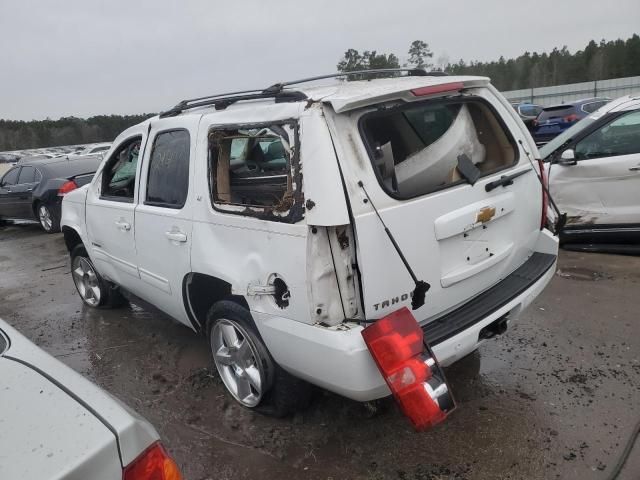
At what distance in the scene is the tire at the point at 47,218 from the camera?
984cm

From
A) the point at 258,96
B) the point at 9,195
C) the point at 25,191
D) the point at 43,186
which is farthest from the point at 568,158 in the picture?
the point at 9,195

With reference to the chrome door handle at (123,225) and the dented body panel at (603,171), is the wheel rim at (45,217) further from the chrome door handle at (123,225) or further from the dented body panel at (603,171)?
the dented body panel at (603,171)

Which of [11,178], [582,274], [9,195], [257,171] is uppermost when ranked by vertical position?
[257,171]

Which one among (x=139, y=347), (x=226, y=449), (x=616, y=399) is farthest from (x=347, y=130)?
(x=139, y=347)

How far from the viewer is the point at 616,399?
9.55 ft

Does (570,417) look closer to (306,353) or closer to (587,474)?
(587,474)

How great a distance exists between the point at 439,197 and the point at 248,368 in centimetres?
151

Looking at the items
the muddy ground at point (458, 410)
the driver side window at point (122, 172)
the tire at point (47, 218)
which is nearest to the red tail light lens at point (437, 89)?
the muddy ground at point (458, 410)

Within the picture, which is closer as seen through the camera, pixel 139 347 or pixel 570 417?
pixel 570 417

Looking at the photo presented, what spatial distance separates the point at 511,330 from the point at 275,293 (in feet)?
7.62

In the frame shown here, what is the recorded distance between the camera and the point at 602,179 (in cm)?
521

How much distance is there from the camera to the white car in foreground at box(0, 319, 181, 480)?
51.2 inches

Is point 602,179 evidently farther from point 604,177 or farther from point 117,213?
point 117,213

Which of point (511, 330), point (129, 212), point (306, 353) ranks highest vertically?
point (129, 212)
